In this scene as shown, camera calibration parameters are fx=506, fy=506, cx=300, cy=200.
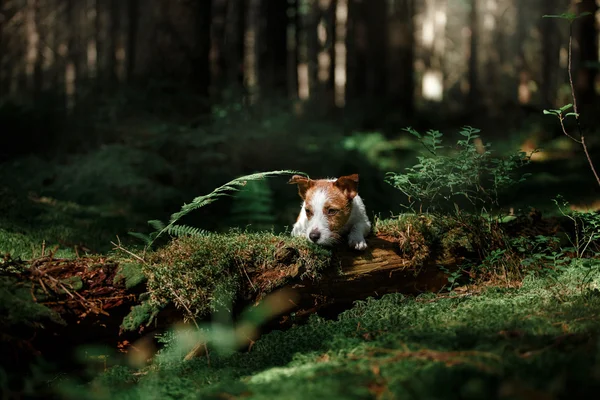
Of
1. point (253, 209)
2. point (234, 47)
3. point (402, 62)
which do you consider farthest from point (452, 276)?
point (234, 47)

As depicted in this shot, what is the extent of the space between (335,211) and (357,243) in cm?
43

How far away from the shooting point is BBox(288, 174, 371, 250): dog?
5523mm

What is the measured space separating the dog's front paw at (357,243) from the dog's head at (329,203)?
0.17m

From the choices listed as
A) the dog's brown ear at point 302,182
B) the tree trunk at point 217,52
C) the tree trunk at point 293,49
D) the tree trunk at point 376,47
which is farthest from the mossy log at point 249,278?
the tree trunk at point 376,47

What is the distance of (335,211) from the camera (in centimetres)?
565

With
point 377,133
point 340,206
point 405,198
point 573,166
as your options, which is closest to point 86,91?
point 377,133

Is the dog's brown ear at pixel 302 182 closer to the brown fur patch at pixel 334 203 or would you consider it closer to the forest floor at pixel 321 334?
the brown fur patch at pixel 334 203

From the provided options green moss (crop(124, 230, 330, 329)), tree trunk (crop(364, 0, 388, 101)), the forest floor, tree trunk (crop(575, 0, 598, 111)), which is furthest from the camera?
tree trunk (crop(364, 0, 388, 101))

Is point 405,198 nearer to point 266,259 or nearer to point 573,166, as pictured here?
point 573,166

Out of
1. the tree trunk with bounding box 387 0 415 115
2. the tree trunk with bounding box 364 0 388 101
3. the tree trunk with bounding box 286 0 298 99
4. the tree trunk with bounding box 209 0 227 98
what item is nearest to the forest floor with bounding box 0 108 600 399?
the tree trunk with bounding box 209 0 227 98

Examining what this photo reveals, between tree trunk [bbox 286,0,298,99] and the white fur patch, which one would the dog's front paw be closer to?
the white fur patch

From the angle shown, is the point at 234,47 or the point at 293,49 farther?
the point at 293,49

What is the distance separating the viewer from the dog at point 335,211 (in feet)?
18.1

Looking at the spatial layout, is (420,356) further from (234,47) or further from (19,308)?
(234,47)
